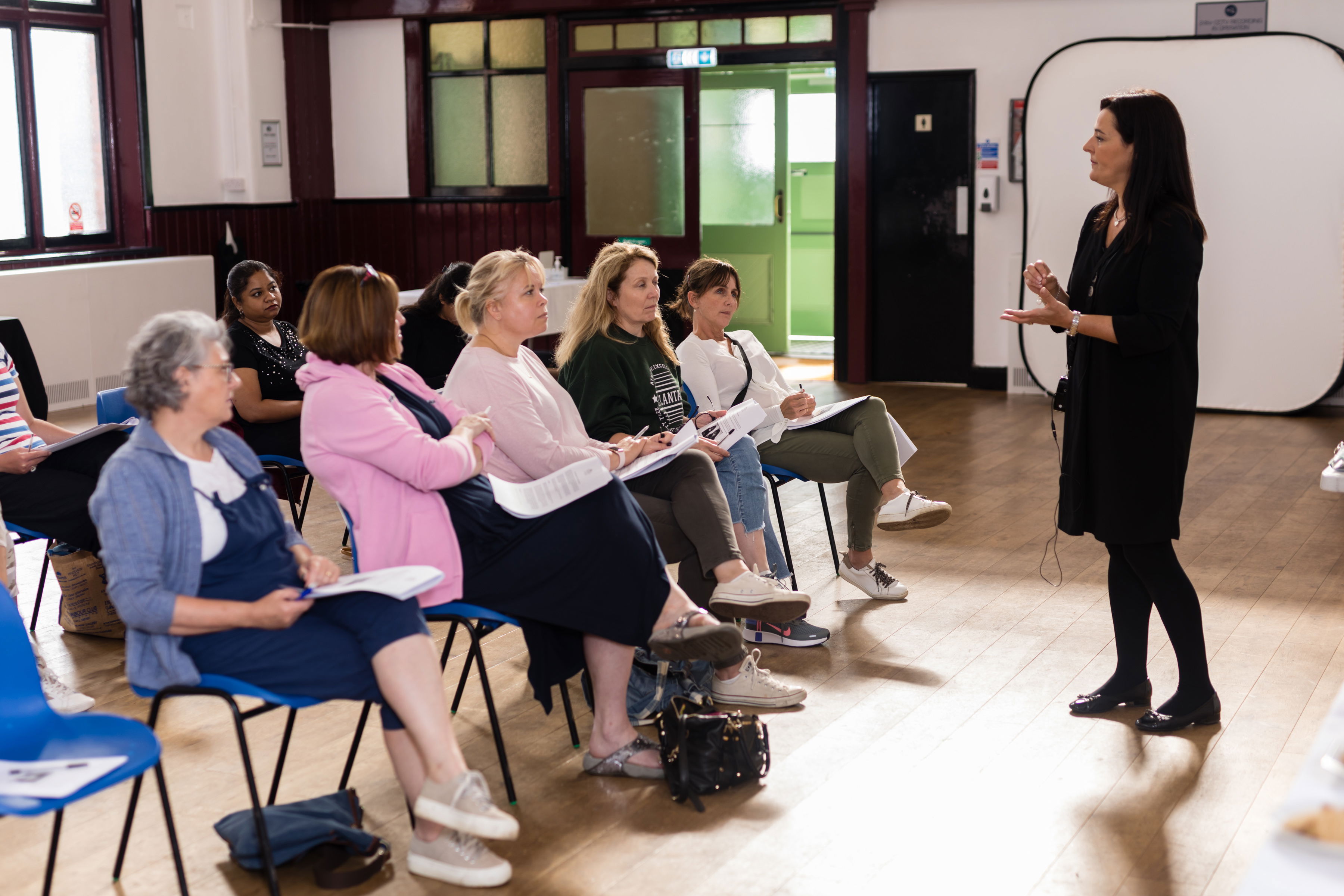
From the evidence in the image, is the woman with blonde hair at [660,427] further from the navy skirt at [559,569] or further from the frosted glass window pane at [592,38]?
the frosted glass window pane at [592,38]

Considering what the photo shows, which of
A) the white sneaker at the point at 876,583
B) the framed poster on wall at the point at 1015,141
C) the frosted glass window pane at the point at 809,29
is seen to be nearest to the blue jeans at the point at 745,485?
the white sneaker at the point at 876,583

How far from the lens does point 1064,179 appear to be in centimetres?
857

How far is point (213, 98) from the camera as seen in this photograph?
9977 millimetres

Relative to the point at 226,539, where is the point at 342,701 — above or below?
below

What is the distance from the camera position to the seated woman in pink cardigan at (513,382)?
3.37 m

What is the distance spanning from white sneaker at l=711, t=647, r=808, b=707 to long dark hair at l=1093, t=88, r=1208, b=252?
4.66 feet

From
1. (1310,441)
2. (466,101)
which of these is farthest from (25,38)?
(1310,441)

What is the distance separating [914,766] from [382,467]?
143cm

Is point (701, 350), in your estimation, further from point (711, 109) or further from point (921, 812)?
point (711, 109)

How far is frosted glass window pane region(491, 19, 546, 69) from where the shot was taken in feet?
33.6

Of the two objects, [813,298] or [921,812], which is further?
[813,298]

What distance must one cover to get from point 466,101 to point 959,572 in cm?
699

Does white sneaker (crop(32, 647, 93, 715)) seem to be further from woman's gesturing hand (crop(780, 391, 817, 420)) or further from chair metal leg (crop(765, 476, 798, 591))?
woman's gesturing hand (crop(780, 391, 817, 420))

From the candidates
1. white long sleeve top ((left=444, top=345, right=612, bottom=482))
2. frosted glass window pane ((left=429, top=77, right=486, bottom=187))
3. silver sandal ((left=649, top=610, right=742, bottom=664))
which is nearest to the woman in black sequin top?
white long sleeve top ((left=444, top=345, right=612, bottom=482))
